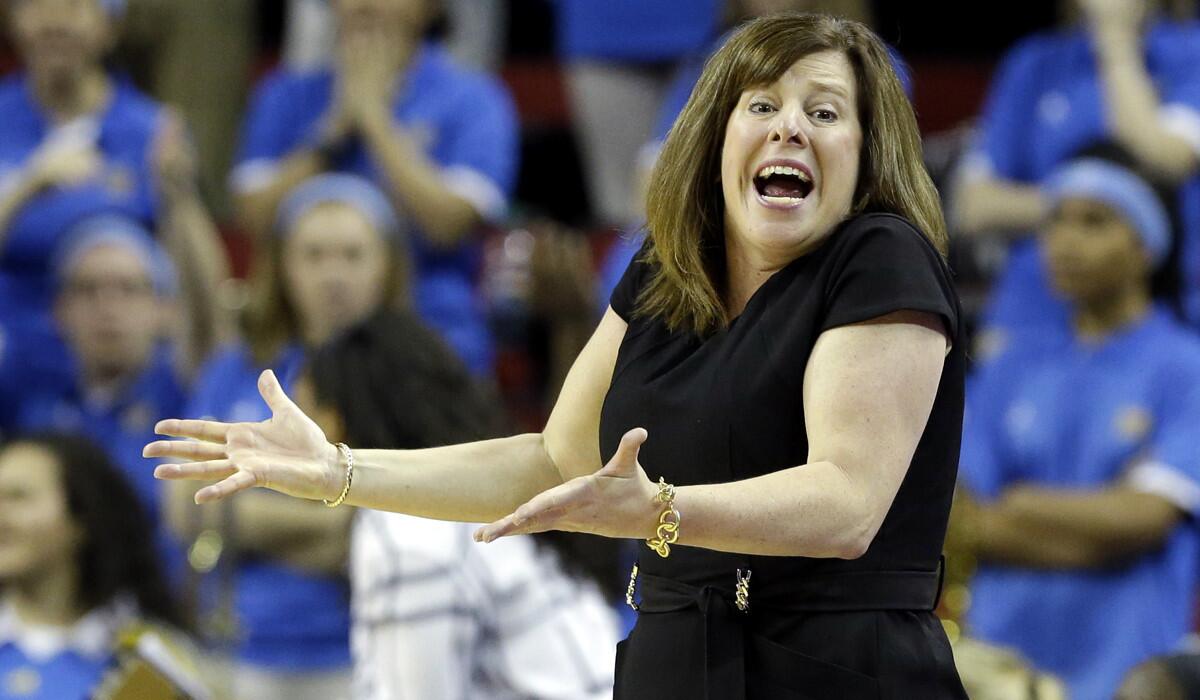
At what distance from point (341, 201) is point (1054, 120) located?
6.98ft

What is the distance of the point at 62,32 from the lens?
5961 mm

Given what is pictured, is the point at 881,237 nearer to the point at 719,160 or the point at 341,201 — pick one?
the point at 719,160

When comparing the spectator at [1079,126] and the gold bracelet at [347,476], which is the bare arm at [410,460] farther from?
the spectator at [1079,126]

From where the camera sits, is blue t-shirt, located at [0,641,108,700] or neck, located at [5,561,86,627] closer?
blue t-shirt, located at [0,641,108,700]

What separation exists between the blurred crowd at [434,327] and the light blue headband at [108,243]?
0.02 m

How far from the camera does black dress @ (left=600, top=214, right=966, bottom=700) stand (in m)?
2.22

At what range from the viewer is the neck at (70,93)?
19.8 ft

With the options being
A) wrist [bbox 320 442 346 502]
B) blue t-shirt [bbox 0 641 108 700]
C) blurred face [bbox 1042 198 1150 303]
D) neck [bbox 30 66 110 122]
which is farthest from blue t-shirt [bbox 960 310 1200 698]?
neck [bbox 30 66 110 122]

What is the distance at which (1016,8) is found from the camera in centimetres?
708

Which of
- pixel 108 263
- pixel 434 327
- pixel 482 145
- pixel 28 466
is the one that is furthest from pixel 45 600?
pixel 482 145

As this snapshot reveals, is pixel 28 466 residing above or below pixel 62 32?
below

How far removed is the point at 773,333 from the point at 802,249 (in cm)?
13

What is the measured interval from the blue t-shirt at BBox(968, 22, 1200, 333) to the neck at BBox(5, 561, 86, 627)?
8.85 ft

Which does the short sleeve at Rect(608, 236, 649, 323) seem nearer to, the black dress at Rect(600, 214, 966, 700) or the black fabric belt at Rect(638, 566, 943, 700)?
the black dress at Rect(600, 214, 966, 700)
